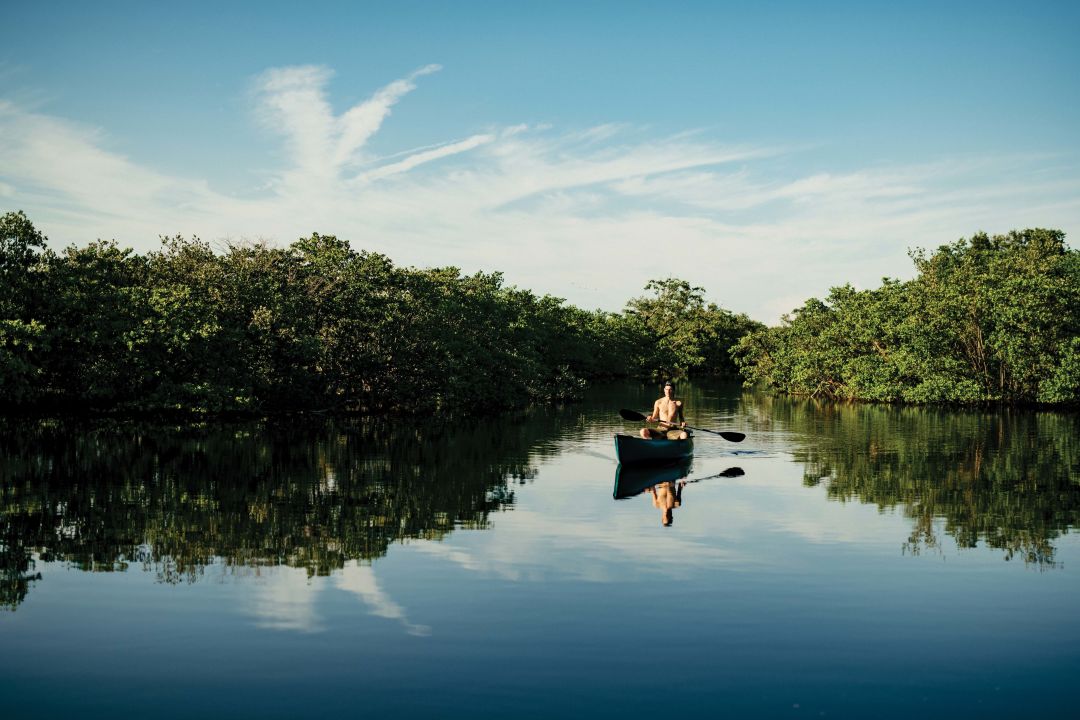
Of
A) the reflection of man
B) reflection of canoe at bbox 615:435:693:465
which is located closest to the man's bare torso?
reflection of canoe at bbox 615:435:693:465

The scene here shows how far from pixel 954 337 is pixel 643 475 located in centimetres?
3633

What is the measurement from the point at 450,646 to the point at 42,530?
8.89m

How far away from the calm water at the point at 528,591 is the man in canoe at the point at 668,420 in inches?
86.5

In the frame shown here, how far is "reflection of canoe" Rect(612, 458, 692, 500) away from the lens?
67.7ft

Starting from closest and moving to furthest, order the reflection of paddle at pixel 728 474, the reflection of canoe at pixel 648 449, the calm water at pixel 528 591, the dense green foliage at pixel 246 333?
1. the calm water at pixel 528 591
2. the reflection of paddle at pixel 728 474
3. the reflection of canoe at pixel 648 449
4. the dense green foliage at pixel 246 333

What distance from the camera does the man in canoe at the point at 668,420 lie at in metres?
26.0

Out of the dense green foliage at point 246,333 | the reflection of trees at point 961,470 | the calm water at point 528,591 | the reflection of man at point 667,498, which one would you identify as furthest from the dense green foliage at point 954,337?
the reflection of man at point 667,498

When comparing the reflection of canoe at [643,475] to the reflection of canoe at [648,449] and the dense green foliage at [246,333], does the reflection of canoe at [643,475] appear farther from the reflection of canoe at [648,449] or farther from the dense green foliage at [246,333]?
the dense green foliage at [246,333]

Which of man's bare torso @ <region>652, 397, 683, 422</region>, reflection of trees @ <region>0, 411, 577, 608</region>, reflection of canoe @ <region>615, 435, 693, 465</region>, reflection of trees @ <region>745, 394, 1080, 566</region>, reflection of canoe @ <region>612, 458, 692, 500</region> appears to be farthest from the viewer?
man's bare torso @ <region>652, 397, 683, 422</region>

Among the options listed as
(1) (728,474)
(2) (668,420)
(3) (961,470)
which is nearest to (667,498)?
(1) (728,474)

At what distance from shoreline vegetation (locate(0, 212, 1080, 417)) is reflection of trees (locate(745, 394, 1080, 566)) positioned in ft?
25.9

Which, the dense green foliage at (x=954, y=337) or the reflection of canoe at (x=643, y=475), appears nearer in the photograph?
the reflection of canoe at (x=643, y=475)

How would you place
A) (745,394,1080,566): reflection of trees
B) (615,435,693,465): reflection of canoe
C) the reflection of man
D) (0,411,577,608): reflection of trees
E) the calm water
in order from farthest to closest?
(615,435,693,465): reflection of canoe < the reflection of man < (745,394,1080,566): reflection of trees < (0,411,577,608): reflection of trees < the calm water

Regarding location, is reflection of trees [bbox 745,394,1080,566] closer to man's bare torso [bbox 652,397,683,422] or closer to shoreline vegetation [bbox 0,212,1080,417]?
man's bare torso [bbox 652,397,683,422]
